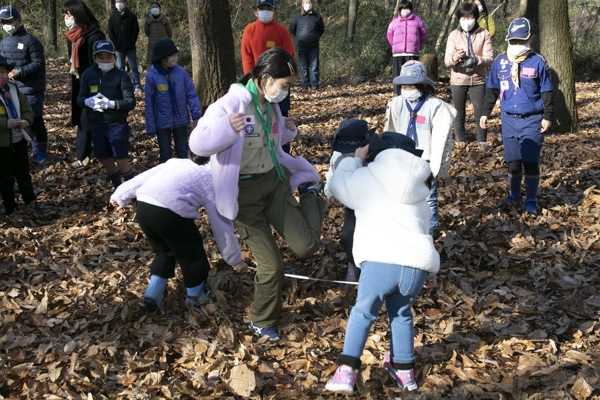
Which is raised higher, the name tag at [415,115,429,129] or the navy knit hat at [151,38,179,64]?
the navy knit hat at [151,38,179,64]

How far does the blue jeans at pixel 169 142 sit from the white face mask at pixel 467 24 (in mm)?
4885

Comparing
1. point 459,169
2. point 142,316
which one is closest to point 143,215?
point 142,316

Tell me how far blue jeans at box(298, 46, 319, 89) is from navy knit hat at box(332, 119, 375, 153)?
10999 millimetres

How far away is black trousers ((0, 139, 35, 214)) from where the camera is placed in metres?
7.18

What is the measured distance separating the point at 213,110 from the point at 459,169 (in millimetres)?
5367

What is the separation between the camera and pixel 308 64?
16.1 meters

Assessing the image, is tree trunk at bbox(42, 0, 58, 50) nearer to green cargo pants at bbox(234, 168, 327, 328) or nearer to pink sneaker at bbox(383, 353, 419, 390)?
green cargo pants at bbox(234, 168, 327, 328)

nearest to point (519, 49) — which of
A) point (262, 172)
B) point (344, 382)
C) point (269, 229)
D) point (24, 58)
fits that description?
point (262, 172)

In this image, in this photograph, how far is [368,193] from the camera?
3.70 m

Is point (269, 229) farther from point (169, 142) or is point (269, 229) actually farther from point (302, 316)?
point (169, 142)

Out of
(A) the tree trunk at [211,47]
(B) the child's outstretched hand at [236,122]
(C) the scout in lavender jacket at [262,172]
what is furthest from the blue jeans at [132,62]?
(B) the child's outstretched hand at [236,122]

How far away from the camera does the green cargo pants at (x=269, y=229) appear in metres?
4.45

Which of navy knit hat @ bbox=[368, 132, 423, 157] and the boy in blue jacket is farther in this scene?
the boy in blue jacket

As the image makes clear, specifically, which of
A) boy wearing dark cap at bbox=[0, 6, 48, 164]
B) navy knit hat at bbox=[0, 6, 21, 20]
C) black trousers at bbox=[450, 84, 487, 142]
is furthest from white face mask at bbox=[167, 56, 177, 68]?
black trousers at bbox=[450, 84, 487, 142]
